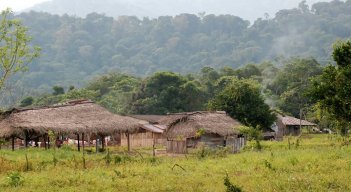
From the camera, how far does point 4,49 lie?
28.9m

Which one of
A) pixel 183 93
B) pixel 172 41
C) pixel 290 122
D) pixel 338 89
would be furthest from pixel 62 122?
pixel 172 41

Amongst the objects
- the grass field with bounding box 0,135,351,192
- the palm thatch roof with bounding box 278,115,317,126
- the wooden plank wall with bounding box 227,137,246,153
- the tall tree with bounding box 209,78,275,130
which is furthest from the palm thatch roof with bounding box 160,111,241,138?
the palm thatch roof with bounding box 278,115,317,126

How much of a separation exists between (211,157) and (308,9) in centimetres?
16188

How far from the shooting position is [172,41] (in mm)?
161500

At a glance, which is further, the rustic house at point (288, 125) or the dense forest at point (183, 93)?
the dense forest at point (183, 93)

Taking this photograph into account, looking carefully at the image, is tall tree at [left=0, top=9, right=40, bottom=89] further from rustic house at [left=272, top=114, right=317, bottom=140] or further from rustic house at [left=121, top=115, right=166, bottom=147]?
rustic house at [left=272, top=114, right=317, bottom=140]

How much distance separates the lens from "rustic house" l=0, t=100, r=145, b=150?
1128 inches

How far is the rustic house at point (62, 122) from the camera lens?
94.0 ft

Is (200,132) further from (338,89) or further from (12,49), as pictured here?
(12,49)

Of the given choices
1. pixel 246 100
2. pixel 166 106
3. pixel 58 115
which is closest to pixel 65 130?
pixel 58 115

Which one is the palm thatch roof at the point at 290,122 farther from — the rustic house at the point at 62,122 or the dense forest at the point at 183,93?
the rustic house at the point at 62,122

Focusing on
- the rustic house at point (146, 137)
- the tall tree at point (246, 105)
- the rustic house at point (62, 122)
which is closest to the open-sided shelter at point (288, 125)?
the tall tree at point (246, 105)

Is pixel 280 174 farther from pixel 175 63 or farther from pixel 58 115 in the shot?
pixel 175 63

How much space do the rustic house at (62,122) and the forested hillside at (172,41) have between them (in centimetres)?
9635
